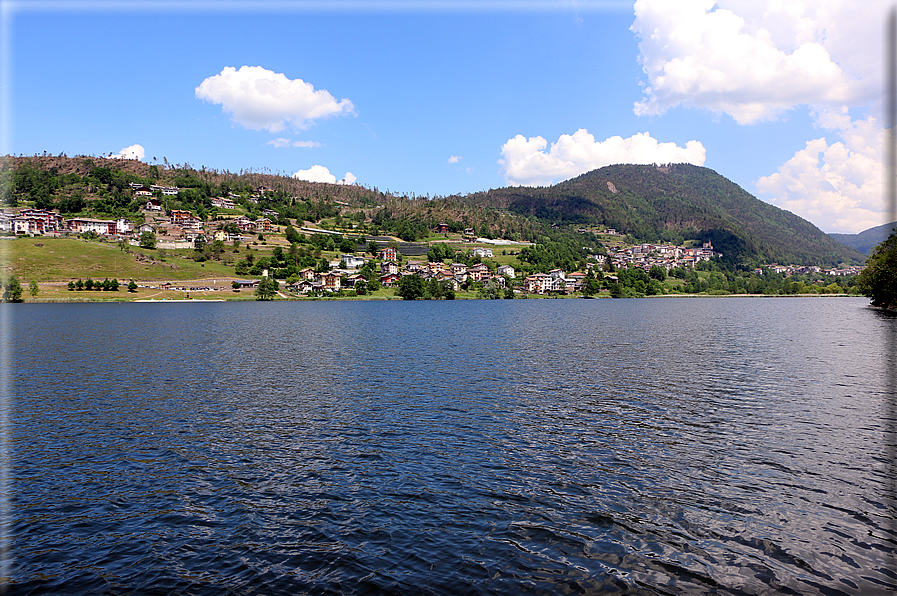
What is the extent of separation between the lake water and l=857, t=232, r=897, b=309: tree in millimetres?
79824

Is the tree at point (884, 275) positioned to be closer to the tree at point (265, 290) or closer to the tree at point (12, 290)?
the tree at point (265, 290)

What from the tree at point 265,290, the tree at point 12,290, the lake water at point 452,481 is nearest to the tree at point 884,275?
the lake water at point 452,481

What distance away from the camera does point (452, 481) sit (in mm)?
21562

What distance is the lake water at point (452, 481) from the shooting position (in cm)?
1516

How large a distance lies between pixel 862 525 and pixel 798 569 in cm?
476

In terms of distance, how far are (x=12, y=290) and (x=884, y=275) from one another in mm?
254142

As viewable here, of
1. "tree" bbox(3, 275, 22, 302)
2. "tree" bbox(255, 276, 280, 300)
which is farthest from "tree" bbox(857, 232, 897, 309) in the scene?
"tree" bbox(3, 275, 22, 302)

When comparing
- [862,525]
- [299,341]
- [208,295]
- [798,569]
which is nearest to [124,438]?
[798,569]

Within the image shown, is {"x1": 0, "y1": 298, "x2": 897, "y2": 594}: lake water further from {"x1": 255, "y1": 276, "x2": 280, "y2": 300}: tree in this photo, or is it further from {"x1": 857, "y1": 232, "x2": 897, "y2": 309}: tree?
{"x1": 255, "y1": 276, "x2": 280, "y2": 300}: tree

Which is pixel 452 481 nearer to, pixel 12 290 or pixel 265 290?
pixel 265 290

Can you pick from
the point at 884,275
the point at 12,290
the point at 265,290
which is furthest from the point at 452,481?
the point at 12,290

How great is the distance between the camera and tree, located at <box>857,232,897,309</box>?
4221 inches

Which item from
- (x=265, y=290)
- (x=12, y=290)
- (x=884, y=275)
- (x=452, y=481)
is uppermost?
(x=884, y=275)

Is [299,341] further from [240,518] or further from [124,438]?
[240,518]
